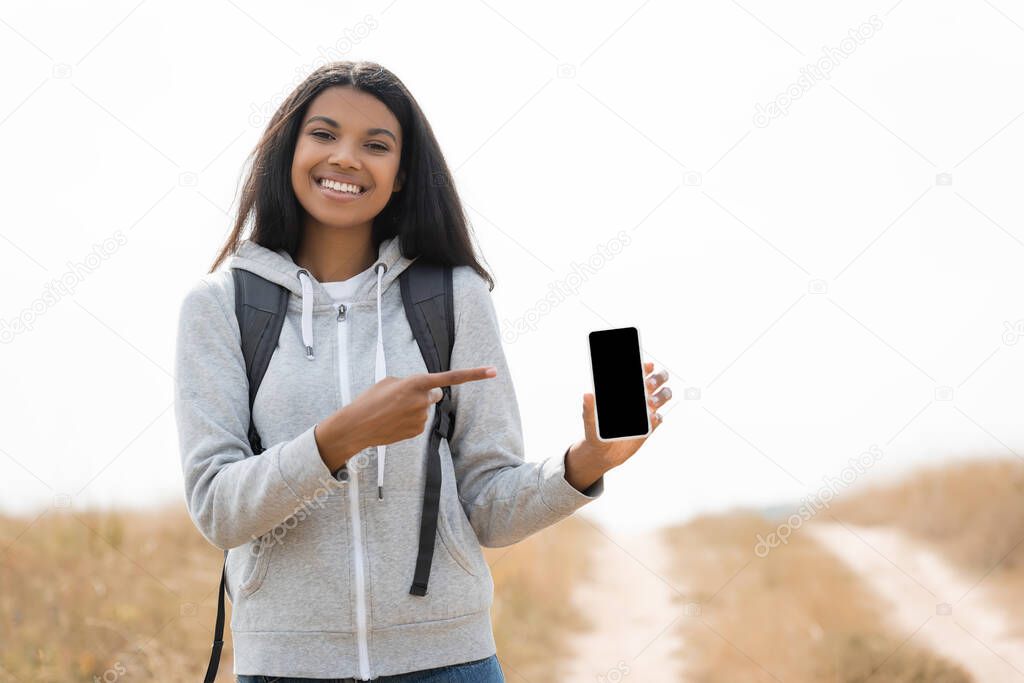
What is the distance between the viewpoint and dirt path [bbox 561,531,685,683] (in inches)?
211

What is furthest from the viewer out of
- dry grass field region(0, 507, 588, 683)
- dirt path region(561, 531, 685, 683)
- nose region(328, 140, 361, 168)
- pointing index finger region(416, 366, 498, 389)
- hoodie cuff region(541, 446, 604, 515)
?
dirt path region(561, 531, 685, 683)

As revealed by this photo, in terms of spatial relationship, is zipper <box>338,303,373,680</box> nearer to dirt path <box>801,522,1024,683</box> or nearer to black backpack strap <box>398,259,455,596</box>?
black backpack strap <box>398,259,455,596</box>

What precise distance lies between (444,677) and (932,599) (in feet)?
14.9

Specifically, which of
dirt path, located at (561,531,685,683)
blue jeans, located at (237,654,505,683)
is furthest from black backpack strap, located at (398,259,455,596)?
dirt path, located at (561,531,685,683)

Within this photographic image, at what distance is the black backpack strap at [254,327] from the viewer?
1710 mm

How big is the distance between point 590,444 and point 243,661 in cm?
67

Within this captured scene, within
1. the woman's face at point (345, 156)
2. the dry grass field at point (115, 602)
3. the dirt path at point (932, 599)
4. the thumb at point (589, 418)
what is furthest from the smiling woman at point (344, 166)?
the dirt path at point (932, 599)

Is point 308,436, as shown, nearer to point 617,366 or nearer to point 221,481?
point 221,481

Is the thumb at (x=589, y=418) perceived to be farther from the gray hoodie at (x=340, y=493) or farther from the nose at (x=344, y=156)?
the nose at (x=344, y=156)

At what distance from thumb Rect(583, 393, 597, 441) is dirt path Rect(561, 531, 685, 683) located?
3854 millimetres

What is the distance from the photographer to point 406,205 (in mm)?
1950

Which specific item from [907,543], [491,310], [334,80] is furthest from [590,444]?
[907,543]

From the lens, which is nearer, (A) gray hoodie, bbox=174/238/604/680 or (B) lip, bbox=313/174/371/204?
(A) gray hoodie, bbox=174/238/604/680

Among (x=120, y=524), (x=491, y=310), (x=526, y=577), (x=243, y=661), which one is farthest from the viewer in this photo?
(x=526, y=577)
